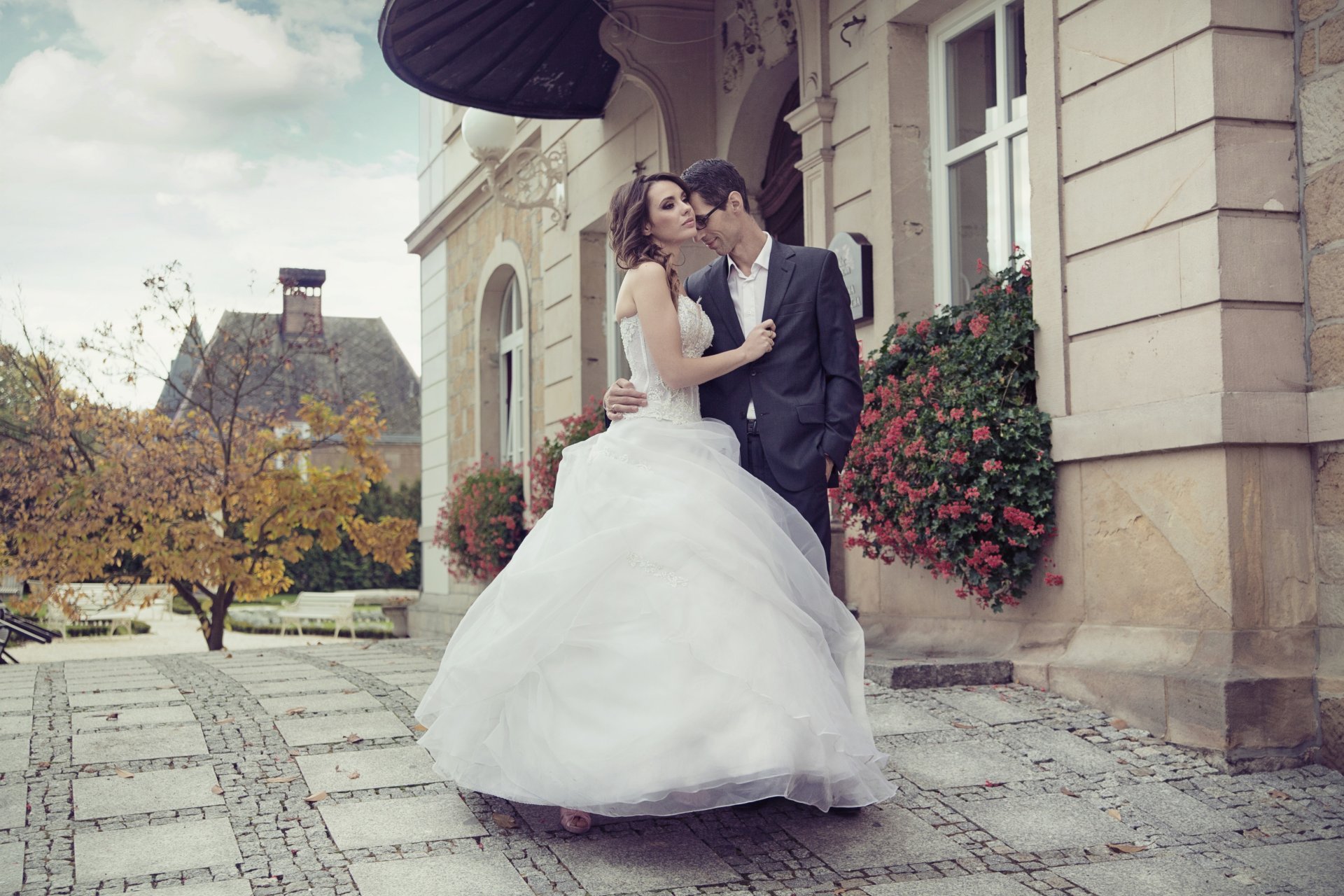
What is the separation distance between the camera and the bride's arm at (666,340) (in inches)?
137

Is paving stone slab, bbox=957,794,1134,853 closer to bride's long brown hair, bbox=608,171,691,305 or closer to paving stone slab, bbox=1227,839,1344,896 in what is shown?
paving stone slab, bbox=1227,839,1344,896

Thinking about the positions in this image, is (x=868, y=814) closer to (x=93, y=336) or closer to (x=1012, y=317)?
(x=1012, y=317)

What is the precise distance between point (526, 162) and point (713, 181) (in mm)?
7958

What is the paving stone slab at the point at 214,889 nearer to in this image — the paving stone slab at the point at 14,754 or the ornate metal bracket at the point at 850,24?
the paving stone slab at the point at 14,754

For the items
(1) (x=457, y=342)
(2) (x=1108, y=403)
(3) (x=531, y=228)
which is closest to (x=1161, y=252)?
(2) (x=1108, y=403)

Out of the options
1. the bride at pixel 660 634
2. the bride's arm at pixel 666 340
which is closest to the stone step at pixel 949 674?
the bride at pixel 660 634

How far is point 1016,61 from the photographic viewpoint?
5.88m

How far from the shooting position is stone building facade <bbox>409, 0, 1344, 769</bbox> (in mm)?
4156

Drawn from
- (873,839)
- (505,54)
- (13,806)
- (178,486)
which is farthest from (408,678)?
(178,486)

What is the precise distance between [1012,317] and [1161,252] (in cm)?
81

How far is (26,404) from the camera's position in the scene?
1430 cm

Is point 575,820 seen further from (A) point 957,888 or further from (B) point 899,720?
(B) point 899,720

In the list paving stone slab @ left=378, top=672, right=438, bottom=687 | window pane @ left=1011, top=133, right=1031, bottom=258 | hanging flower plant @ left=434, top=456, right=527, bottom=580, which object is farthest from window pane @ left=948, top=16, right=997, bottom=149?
hanging flower plant @ left=434, top=456, right=527, bottom=580

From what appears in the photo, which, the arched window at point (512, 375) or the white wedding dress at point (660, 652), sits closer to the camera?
the white wedding dress at point (660, 652)
